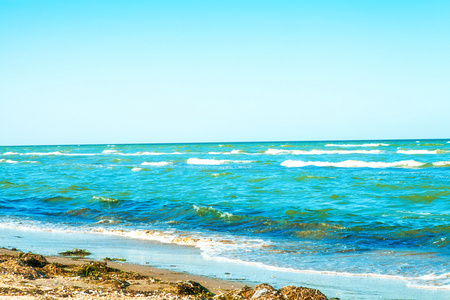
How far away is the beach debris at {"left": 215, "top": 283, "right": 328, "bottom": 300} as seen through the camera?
17.2 ft

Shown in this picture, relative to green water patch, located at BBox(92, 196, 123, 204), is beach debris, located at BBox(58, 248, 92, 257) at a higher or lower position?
higher

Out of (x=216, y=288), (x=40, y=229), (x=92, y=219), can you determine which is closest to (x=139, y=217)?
(x=92, y=219)

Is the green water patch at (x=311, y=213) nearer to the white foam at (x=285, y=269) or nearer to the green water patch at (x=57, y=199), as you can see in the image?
the white foam at (x=285, y=269)

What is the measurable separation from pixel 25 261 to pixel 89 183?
15.8 meters

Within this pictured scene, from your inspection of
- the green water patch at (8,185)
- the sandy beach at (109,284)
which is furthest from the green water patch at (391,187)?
the green water patch at (8,185)

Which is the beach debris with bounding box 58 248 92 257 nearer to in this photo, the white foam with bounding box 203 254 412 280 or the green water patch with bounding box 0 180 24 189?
the white foam with bounding box 203 254 412 280

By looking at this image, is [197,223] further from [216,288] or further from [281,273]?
[216,288]

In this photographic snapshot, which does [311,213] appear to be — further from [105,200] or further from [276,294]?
[105,200]

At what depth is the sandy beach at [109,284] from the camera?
5277mm

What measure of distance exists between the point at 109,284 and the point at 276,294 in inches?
94.2

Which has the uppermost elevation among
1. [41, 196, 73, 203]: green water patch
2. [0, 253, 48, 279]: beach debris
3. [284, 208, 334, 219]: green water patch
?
[0, 253, 48, 279]: beach debris

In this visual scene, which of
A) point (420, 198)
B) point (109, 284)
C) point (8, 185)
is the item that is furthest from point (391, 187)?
point (8, 185)

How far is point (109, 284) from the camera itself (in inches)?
232

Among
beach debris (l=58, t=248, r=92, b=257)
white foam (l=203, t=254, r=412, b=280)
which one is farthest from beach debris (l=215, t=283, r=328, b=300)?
beach debris (l=58, t=248, r=92, b=257)
